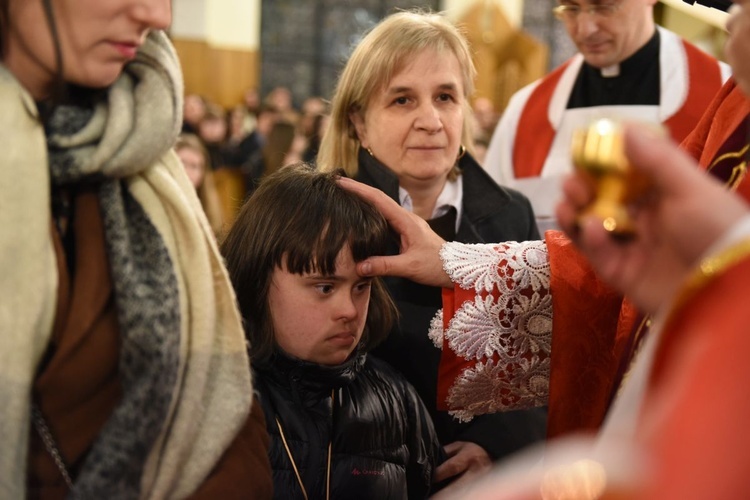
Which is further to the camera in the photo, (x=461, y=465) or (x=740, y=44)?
(x=461, y=465)

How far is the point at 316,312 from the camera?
216cm

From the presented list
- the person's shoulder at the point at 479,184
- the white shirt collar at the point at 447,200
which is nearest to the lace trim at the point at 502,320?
the white shirt collar at the point at 447,200

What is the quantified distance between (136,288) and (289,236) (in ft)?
2.37

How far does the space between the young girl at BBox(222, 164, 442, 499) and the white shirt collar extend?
592 millimetres

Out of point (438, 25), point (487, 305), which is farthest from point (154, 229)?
point (438, 25)

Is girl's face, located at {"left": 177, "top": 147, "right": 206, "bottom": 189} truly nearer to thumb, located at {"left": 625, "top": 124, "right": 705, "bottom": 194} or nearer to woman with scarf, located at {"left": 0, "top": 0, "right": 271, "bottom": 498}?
woman with scarf, located at {"left": 0, "top": 0, "right": 271, "bottom": 498}

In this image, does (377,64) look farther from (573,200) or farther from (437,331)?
(573,200)

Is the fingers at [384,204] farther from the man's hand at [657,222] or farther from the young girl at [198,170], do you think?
the young girl at [198,170]

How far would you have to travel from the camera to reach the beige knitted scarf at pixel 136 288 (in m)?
1.37

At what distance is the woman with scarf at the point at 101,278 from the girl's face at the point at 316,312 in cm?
60

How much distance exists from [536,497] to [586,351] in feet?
4.04

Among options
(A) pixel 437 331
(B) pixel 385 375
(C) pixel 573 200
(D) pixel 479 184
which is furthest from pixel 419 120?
(C) pixel 573 200

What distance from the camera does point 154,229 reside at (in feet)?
4.97

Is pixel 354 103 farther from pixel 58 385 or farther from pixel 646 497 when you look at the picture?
pixel 646 497
